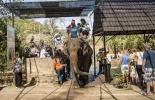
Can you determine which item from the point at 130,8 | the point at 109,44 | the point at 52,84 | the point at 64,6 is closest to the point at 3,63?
the point at 52,84

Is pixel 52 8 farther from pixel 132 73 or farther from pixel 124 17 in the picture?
pixel 132 73

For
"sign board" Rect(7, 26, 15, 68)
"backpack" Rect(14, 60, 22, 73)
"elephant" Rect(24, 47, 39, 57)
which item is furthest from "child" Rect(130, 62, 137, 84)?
"elephant" Rect(24, 47, 39, 57)

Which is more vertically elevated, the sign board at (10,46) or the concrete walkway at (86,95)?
the sign board at (10,46)

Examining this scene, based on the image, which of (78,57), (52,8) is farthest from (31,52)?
(78,57)

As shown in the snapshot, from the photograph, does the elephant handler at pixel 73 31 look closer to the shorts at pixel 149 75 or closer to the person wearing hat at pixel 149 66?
the person wearing hat at pixel 149 66

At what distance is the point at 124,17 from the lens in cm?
1503

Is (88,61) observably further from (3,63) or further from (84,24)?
(3,63)

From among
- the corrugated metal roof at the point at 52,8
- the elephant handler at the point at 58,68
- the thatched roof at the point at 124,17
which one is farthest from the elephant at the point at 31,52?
the elephant handler at the point at 58,68

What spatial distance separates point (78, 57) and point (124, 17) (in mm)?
4133

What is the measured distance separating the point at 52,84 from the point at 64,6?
4274 millimetres

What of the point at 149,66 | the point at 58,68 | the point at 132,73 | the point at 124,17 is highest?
the point at 124,17

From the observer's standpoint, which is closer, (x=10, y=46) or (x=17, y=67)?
(x=17, y=67)

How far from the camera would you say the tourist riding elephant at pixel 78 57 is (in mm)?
11867

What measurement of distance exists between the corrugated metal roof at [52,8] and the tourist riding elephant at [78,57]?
92.8 inches
